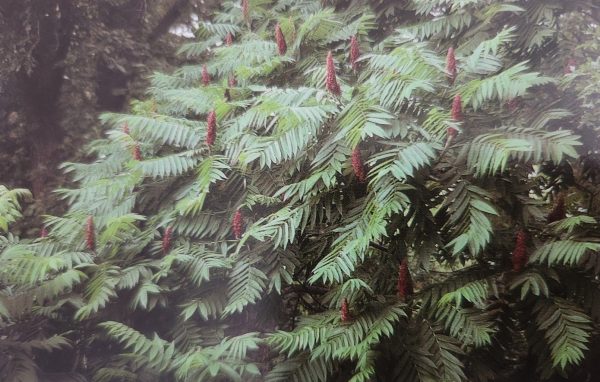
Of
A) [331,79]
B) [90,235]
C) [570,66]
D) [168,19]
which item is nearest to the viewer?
[331,79]

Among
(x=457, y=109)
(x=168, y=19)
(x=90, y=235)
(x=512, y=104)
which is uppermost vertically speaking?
(x=168, y=19)

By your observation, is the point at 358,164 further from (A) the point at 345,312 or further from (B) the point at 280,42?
(B) the point at 280,42

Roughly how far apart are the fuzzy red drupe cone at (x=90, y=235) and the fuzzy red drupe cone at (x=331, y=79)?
159cm

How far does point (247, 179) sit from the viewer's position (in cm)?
287

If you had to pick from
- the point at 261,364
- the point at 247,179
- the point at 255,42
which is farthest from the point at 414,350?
the point at 255,42

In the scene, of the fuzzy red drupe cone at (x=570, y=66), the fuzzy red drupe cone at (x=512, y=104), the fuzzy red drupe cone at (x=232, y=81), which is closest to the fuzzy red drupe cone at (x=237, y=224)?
the fuzzy red drupe cone at (x=232, y=81)

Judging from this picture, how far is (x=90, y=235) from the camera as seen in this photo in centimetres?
273

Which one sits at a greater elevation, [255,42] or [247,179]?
[255,42]

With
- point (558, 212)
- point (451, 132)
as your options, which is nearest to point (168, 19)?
point (451, 132)

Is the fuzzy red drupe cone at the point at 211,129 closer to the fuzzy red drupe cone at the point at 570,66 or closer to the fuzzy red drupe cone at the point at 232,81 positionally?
the fuzzy red drupe cone at the point at 232,81

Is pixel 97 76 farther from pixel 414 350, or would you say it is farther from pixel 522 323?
pixel 522 323

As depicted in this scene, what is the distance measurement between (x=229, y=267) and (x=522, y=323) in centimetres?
150

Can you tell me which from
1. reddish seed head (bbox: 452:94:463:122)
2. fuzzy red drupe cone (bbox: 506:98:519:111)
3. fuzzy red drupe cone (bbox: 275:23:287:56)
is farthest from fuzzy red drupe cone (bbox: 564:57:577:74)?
fuzzy red drupe cone (bbox: 275:23:287:56)

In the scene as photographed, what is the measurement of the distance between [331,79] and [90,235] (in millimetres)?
1651
